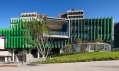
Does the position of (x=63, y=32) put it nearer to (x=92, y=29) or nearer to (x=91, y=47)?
(x=92, y=29)

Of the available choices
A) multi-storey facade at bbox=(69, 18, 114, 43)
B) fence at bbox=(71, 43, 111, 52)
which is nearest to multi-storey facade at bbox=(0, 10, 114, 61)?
multi-storey facade at bbox=(69, 18, 114, 43)

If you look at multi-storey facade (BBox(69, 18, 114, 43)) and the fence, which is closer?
the fence

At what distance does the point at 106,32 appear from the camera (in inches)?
3413

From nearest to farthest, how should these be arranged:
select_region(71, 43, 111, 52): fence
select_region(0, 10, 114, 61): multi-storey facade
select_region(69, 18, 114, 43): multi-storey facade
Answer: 1. select_region(71, 43, 111, 52): fence
2. select_region(0, 10, 114, 61): multi-storey facade
3. select_region(69, 18, 114, 43): multi-storey facade

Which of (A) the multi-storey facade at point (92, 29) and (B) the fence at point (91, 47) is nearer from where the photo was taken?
(B) the fence at point (91, 47)

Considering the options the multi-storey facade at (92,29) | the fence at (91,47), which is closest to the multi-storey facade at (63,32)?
the multi-storey facade at (92,29)

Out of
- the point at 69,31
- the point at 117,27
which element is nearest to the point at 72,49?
the point at 69,31

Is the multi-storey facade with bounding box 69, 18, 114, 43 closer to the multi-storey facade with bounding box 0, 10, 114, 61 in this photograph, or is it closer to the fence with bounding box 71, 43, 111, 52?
the multi-storey facade with bounding box 0, 10, 114, 61

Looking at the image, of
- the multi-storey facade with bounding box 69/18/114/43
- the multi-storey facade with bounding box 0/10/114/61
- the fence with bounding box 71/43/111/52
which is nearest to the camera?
the fence with bounding box 71/43/111/52

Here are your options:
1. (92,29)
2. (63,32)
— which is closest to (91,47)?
(92,29)

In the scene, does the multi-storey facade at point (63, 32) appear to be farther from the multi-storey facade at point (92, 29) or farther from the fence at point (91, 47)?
the fence at point (91, 47)

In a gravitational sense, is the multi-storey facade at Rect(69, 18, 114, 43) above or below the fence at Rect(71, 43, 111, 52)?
above

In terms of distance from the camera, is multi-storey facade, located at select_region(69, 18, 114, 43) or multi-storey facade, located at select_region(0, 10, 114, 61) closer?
multi-storey facade, located at select_region(0, 10, 114, 61)

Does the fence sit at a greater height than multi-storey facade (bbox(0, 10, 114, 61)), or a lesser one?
lesser
